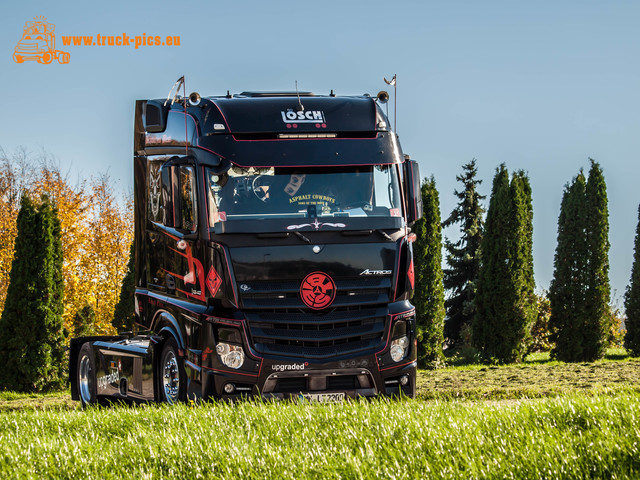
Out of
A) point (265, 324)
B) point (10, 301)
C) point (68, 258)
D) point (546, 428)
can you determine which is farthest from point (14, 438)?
point (68, 258)

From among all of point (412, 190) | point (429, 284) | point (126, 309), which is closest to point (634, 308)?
point (429, 284)

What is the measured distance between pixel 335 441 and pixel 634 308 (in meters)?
25.2

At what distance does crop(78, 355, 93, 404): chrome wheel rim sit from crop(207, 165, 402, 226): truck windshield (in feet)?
15.3

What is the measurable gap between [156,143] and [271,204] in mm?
2362

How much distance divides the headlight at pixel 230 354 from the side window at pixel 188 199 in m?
1.33

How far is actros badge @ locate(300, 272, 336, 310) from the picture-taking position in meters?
8.87

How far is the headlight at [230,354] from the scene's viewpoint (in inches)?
343

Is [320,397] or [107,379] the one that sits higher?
[107,379]

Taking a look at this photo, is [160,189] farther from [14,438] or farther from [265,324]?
[14,438]

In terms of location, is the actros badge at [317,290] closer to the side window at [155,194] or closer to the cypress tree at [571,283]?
the side window at [155,194]

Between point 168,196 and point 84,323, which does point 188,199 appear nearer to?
point 168,196

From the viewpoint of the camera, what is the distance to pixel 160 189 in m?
9.96

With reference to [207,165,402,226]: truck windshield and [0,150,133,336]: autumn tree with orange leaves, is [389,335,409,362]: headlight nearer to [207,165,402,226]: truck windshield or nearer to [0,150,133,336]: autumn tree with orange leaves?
[207,165,402,226]: truck windshield

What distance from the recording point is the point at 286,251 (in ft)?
28.9
